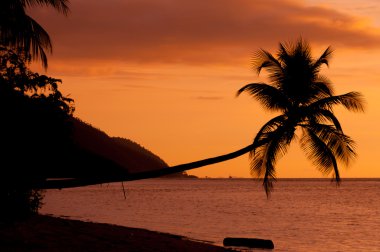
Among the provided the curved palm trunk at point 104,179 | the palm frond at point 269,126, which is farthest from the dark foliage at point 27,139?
the palm frond at point 269,126

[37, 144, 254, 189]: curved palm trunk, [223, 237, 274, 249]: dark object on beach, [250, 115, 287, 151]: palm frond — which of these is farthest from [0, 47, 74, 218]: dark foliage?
[223, 237, 274, 249]: dark object on beach

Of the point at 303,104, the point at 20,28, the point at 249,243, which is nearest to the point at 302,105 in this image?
the point at 303,104

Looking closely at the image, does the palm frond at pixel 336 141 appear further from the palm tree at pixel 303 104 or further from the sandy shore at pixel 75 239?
the sandy shore at pixel 75 239

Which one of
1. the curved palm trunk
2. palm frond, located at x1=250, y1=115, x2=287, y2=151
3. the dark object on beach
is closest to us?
the curved palm trunk

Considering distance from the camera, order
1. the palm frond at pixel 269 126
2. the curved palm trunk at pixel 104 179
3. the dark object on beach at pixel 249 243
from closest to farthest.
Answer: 1. the curved palm trunk at pixel 104 179
2. the palm frond at pixel 269 126
3. the dark object on beach at pixel 249 243

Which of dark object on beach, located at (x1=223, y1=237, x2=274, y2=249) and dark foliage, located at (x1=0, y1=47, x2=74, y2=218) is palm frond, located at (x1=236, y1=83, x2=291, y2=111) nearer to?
dark foliage, located at (x1=0, y1=47, x2=74, y2=218)

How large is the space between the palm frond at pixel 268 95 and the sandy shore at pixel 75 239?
8.97 m

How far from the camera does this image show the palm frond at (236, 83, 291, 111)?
19797 millimetres

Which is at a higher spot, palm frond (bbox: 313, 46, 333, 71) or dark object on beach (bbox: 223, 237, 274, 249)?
palm frond (bbox: 313, 46, 333, 71)

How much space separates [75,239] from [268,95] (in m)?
10.6

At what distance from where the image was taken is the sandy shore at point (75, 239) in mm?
21766

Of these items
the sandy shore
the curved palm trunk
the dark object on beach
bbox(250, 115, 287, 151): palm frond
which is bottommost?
the dark object on beach

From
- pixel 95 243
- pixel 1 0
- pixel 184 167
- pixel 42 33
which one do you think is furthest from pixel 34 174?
pixel 95 243

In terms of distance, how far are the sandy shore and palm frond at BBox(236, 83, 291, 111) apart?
29.4 feet
